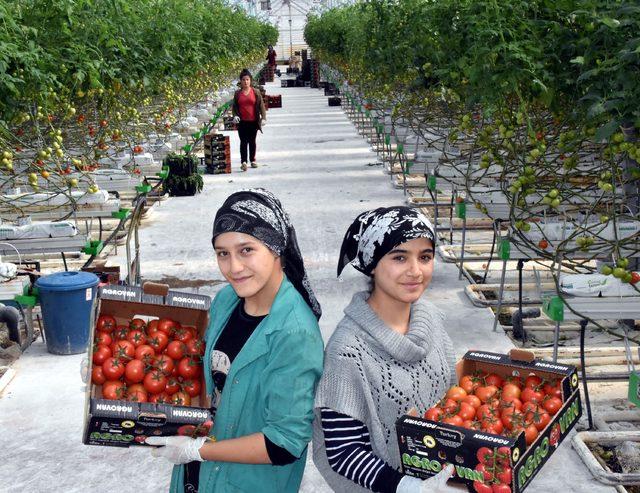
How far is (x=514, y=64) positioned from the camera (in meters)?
5.62

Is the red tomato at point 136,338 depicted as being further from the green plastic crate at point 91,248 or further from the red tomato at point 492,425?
the green plastic crate at point 91,248

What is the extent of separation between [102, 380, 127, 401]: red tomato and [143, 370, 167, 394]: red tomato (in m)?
0.07

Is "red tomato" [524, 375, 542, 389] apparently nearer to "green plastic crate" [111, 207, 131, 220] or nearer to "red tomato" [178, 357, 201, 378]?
"red tomato" [178, 357, 201, 378]

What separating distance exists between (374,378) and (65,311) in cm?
443

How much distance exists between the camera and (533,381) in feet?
8.57

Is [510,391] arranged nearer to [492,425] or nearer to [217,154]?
[492,425]

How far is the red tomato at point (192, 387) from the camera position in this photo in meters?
2.77

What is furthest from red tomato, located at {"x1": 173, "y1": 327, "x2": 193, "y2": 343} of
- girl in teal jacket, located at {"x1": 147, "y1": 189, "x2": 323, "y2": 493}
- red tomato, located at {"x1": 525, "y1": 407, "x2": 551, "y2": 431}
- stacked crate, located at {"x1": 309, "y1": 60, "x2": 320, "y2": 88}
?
stacked crate, located at {"x1": 309, "y1": 60, "x2": 320, "y2": 88}

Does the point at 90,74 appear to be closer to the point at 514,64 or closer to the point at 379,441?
the point at 514,64

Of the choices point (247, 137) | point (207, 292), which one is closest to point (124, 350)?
point (207, 292)

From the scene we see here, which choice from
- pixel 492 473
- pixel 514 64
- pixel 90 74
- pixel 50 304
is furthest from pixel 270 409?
pixel 90 74

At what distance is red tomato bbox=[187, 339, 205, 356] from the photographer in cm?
283

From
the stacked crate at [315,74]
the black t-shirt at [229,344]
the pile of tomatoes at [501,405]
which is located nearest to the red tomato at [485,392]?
the pile of tomatoes at [501,405]

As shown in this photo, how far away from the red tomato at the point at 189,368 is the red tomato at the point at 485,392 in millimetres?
873
